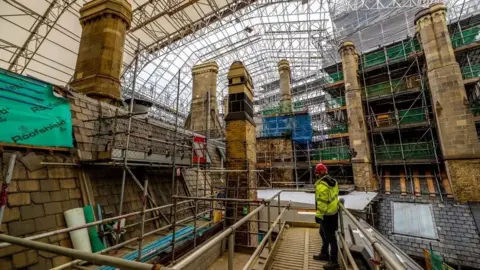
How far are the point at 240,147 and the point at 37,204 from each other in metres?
4.13

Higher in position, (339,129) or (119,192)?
(339,129)

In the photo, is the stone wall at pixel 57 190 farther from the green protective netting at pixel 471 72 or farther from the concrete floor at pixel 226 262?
the green protective netting at pixel 471 72

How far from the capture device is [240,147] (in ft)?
17.8

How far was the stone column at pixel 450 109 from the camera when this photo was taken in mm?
10297

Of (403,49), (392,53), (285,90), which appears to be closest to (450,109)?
(403,49)

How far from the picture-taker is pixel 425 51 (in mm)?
12453

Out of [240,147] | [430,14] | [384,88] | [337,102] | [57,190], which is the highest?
[430,14]

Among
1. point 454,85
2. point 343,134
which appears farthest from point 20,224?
point 454,85

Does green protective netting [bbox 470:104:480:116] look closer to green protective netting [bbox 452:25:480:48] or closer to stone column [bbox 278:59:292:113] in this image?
green protective netting [bbox 452:25:480:48]

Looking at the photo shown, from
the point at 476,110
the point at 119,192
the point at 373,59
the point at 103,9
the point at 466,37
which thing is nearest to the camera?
the point at 119,192

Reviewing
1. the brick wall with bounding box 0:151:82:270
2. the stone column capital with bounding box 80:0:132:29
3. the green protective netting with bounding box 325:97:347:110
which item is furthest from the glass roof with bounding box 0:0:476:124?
the green protective netting with bounding box 325:97:347:110

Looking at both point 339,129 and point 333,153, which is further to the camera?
point 339,129

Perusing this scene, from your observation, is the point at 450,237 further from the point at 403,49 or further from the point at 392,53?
the point at 392,53

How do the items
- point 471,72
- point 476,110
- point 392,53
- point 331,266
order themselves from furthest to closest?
point 392,53, point 471,72, point 476,110, point 331,266
